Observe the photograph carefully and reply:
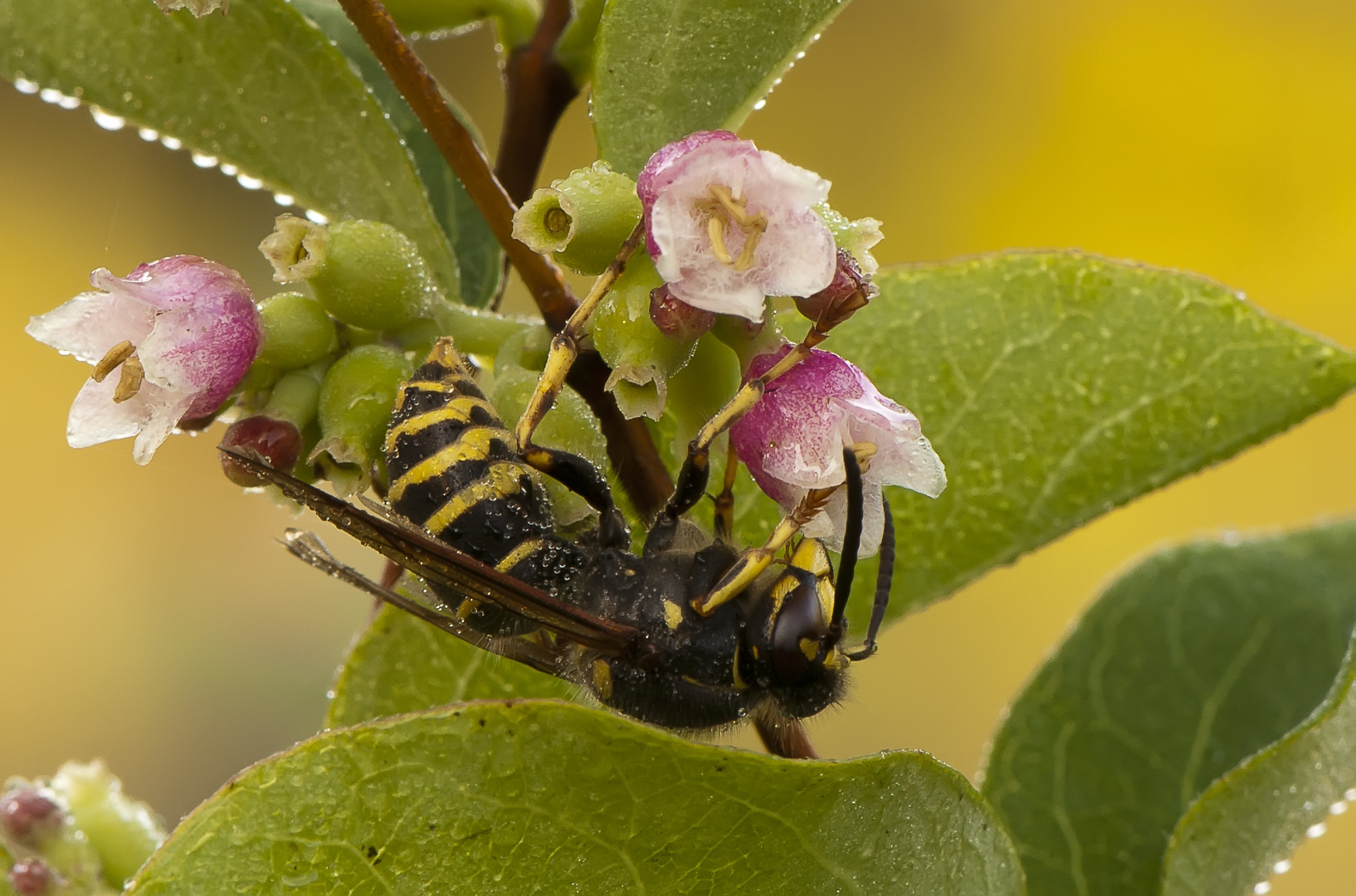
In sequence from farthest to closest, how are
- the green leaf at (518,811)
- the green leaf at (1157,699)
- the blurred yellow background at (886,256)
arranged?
the blurred yellow background at (886,256)
the green leaf at (1157,699)
the green leaf at (518,811)

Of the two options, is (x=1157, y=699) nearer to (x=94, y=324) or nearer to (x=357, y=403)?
(x=357, y=403)

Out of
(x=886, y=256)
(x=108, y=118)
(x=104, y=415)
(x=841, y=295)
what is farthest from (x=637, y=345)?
(x=886, y=256)

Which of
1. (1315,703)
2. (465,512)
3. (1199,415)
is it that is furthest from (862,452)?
(1315,703)

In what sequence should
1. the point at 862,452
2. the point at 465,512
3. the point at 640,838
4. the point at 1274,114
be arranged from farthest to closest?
1. the point at 1274,114
2. the point at 465,512
3. the point at 862,452
4. the point at 640,838

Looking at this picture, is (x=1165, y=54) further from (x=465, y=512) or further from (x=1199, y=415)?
(x=465, y=512)

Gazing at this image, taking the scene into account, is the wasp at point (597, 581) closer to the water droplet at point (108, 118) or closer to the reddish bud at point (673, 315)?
the reddish bud at point (673, 315)

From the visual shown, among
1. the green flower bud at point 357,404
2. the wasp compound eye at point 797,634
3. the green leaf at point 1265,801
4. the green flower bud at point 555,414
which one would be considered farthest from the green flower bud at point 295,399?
the green leaf at point 1265,801
